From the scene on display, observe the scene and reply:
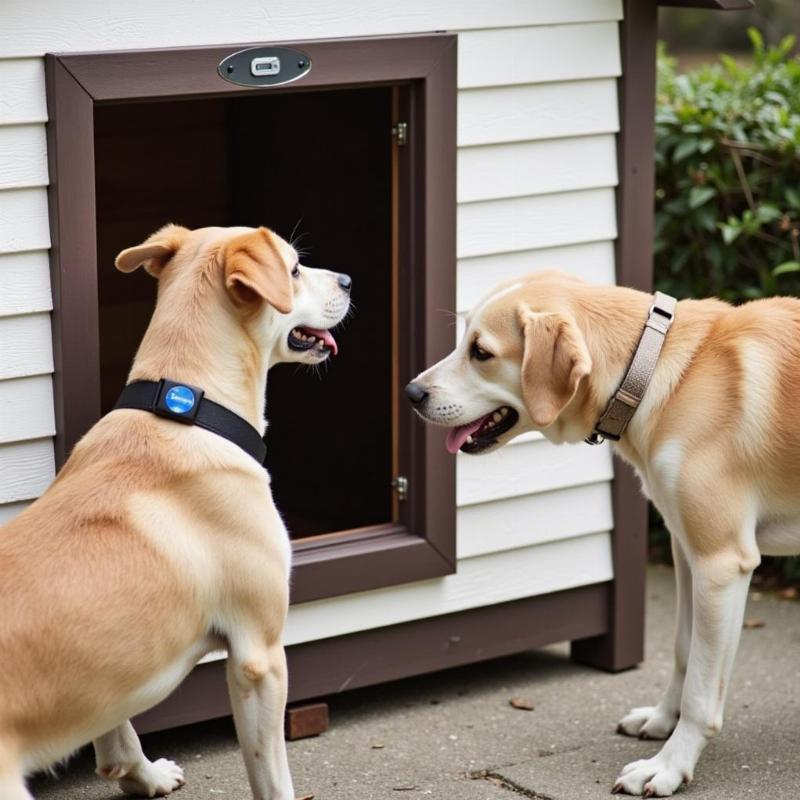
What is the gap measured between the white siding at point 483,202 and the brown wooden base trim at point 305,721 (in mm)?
236

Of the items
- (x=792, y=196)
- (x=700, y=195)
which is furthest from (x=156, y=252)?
(x=792, y=196)

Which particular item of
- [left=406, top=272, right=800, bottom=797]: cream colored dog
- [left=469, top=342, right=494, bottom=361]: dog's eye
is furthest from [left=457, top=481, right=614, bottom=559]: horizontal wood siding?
[left=469, top=342, right=494, bottom=361]: dog's eye

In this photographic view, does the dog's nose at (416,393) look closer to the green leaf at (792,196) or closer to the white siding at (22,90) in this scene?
the white siding at (22,90)

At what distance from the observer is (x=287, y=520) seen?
5758 mm

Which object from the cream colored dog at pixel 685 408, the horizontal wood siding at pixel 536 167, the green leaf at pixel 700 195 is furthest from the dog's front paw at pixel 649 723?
the green leaf at pixel 700 195

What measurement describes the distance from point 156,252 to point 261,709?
118cm

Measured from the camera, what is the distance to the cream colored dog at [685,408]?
3975 millimetres

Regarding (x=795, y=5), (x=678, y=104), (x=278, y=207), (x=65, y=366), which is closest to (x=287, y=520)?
(x=278, y=207)

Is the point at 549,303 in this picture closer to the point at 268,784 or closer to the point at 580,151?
the point at 580,151

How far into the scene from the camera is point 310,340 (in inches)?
153

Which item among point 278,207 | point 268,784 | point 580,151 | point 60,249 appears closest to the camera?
point 268,784

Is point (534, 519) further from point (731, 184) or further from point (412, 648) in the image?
point (731, 184)

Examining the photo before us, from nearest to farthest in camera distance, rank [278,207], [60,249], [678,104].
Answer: [60,249] < [278,207] < [678,104]

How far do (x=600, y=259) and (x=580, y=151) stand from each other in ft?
1.25
